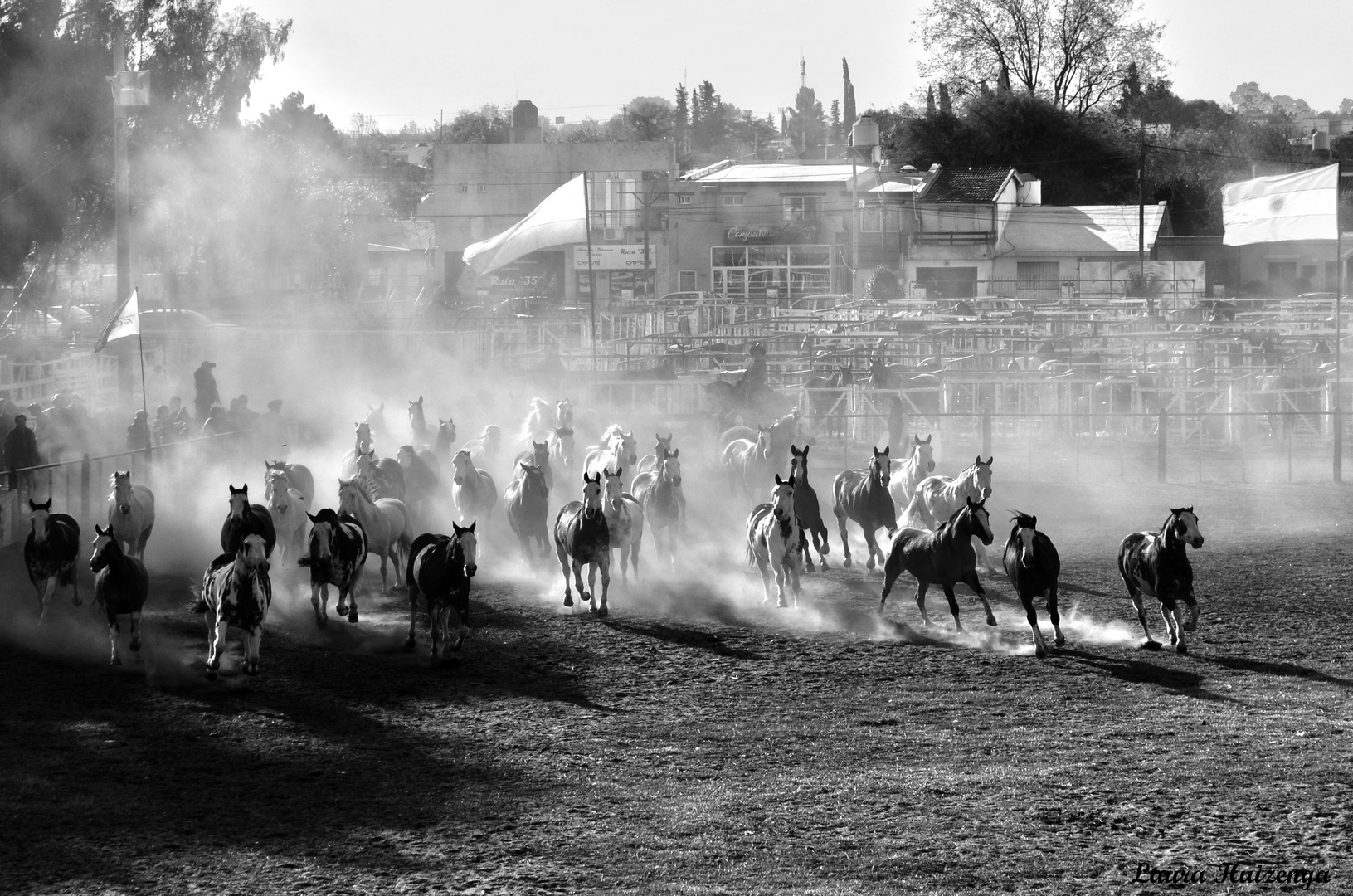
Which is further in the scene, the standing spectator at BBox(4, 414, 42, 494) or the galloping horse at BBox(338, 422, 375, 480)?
the standing spectator at BBox(4, 414, 42, 494)

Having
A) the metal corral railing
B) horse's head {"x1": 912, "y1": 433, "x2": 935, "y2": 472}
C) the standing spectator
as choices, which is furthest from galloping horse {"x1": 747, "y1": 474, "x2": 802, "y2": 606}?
the standing spectator

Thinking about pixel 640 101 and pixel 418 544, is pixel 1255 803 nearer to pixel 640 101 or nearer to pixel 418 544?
pixel 418 544

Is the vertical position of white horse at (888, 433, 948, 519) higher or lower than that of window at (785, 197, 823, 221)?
lower

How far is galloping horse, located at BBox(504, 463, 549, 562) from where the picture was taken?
699 inches

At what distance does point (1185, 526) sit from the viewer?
42.4ft

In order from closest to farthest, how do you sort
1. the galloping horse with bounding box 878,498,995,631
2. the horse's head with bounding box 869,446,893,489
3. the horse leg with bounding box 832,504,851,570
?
the galloping horse with bounding box 878,498,995,631 < the horse's head with bounding box 869,446,893,489 < the horse leg with bounding box 832,504,851,570

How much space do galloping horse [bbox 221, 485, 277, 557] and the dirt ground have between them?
903 millimetres

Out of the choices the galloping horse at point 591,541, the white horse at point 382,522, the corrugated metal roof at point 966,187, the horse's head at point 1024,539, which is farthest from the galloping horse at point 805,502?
the corrugated metal roof at point 966,187

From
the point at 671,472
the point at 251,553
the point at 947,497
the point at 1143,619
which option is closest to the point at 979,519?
the point at 1143,619

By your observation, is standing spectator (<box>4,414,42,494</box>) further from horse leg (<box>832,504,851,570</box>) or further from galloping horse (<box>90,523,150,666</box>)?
horse leg (<box>832,504,851,570</box>)

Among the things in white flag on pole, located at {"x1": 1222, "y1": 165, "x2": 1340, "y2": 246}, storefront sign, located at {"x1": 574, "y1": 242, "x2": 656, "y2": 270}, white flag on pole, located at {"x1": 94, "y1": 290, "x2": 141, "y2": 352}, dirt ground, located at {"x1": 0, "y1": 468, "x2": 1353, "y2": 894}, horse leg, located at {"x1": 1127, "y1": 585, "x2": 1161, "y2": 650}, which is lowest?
dirt ground, located at {"x1": 0, "y1": 468, "x2": 1353, "y2": 894}

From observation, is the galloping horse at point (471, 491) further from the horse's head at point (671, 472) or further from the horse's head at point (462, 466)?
the horse's head at point (671, 472)

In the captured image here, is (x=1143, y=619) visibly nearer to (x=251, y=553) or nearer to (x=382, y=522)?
(x=251, y=553)

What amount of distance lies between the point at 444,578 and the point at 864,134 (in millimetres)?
44437
